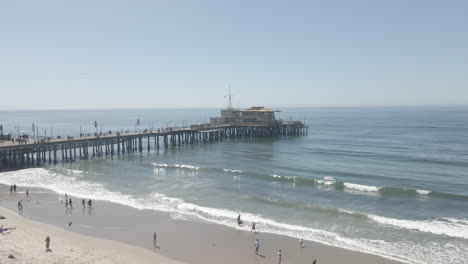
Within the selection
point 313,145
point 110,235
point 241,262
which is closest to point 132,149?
point 313,145

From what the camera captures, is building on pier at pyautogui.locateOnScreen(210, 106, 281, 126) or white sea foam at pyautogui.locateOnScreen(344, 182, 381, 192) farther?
building on pier at pyautogui.locateOnScreen(210, 106, 281, 126)

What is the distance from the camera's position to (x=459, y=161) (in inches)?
1849

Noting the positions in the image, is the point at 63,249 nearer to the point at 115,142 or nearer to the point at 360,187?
the point at 360,187

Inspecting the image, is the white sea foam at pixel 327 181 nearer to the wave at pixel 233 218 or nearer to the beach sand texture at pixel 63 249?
the wave at pixel 233 218

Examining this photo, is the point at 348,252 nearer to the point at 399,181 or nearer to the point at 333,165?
the point at 399,181

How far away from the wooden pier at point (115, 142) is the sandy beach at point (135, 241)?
18.2 m

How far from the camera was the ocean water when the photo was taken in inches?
907

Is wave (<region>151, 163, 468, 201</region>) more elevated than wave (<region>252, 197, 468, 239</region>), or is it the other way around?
wave (<region>151, 163, 468, 201</region>)

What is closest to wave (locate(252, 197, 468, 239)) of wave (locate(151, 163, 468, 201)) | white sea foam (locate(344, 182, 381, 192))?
wave (locate(151, 163, 468, 201))

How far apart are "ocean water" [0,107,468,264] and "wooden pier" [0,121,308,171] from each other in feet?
8.41

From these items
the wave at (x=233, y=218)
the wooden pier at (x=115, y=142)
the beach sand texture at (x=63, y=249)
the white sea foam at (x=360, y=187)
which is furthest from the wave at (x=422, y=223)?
the wooden pier at (x=115, y=142)

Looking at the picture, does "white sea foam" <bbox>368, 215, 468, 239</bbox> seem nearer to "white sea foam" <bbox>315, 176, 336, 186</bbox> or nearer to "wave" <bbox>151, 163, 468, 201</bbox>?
"wave" <bbox>151, 163, 468, 201</bbox>

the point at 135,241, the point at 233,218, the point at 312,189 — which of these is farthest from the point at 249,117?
the point at 135,241

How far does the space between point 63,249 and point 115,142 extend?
39102 millimetres
